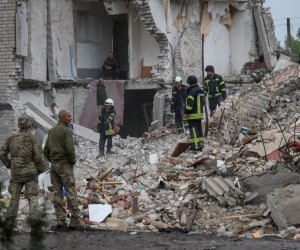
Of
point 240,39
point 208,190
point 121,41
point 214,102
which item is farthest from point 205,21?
point 208,190

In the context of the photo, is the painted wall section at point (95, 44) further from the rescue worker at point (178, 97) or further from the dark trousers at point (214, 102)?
the dark trousers at point (214, 102)

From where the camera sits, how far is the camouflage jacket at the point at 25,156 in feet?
33.2

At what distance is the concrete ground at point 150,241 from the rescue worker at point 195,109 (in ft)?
16.0

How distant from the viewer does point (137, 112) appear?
24812 mm

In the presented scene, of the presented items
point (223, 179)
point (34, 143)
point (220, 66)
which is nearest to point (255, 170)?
point (223, 179)

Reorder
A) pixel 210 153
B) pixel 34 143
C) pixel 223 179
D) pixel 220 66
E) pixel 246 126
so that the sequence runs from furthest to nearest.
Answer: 1. pixel 220 66
2. pixel 246 126
3. pixel 210 153
4. pixel 223 179
5. pixel 34 143

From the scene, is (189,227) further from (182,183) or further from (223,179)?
(182,183)

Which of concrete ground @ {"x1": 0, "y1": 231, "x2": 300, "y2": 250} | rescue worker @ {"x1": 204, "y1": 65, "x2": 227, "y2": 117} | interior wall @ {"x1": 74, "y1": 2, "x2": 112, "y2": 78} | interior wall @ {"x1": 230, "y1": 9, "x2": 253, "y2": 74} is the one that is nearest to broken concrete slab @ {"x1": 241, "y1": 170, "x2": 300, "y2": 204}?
concrete ground @ {"x1": 0, "y1": 231, "x2": 300, "y2": 250}

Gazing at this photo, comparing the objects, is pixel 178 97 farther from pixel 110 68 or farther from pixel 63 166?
pixel 63 166

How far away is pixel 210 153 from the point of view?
46.8 ft

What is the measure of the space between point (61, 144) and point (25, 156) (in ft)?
1.67

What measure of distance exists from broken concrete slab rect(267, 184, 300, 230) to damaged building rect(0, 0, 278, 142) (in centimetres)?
1053

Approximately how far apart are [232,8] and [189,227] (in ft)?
50.7

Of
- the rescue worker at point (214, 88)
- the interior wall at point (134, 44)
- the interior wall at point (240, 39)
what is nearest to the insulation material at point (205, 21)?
the interior wall at point (240, 39)
